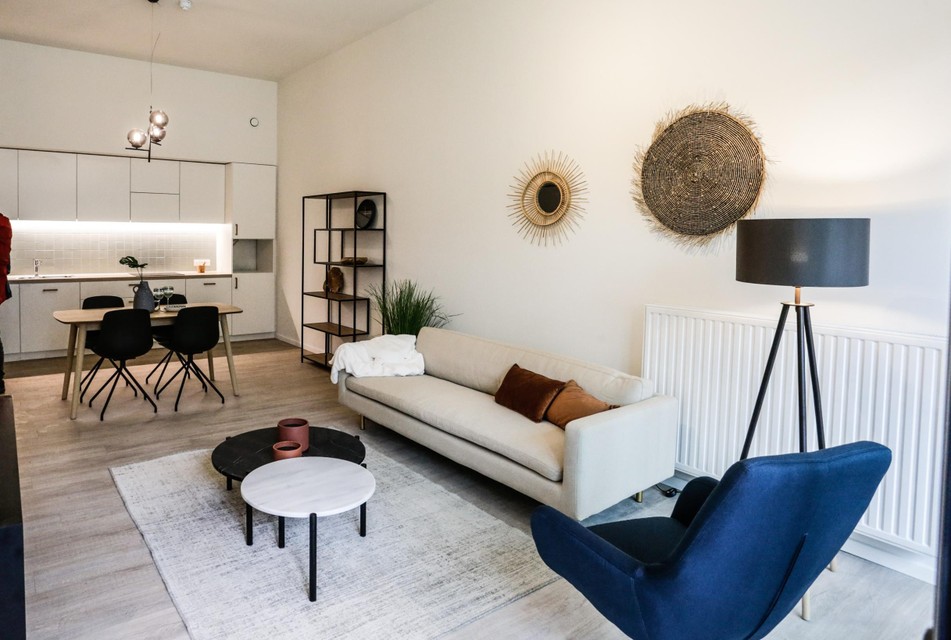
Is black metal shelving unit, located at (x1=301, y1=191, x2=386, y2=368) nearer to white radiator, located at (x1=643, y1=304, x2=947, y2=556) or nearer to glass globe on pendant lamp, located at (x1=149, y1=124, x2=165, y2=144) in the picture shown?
glass globe on pendant lamp, located at (x1=149, y1=124, x2=165, y2=144)

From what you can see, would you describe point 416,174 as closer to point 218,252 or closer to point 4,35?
point 218,252

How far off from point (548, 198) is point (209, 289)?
16.9ft

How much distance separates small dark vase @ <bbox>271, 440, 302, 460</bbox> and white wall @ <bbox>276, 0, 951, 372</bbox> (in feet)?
6.69

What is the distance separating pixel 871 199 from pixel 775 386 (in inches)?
38.0

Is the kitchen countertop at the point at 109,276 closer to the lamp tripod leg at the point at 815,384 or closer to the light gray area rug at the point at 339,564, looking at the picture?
the light gray area rug at the point at 339,564

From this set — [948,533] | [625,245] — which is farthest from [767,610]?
[625,245]

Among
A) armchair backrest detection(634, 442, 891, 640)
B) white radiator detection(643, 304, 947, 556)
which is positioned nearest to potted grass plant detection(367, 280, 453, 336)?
white radiator detection(643, 304, 947, 556)

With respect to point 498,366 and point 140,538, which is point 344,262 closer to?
point 498,366

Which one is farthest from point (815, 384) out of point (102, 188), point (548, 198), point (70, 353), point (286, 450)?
point (102, 188)

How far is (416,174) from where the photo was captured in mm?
5906

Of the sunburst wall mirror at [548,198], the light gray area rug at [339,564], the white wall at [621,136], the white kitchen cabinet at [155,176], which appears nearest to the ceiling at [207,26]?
the white wall at [621,136]

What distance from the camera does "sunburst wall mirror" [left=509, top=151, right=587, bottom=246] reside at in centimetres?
439

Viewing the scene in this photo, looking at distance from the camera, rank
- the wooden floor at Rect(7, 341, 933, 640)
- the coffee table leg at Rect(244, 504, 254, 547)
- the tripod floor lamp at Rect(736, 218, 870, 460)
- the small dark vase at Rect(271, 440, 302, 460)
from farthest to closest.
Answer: the small dark vase at Rect(271, 440, 302, 460) → the coffee table leg at Rect(244, 504, 254, 547) → the tripod floor lamp at Rect(736, 218, 870, 460) → the wooden floor at Rect(7, 341, 933, 640)

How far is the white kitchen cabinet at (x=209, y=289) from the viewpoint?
7895 millimetres
